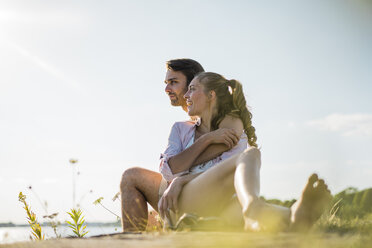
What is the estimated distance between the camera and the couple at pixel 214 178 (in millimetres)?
2250

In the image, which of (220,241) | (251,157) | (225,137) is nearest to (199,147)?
(225,137)

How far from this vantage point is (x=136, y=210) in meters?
3.70

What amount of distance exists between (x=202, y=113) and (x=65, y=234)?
1.87m

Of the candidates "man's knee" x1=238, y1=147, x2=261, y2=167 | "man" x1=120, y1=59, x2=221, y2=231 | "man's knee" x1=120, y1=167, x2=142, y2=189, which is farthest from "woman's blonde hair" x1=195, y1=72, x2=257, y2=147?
"man's knee" x1=238, y1=147, x2=261, y2=167

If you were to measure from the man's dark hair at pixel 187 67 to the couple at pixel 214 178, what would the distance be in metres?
1.24

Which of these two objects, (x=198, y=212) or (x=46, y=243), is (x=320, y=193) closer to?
(x=198, y=212)

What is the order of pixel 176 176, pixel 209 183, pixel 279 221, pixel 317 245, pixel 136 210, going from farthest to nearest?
pixel 136 210 → pixel 176 176 → pixel 209 183 → pixel 279 221 → pixel 317 245

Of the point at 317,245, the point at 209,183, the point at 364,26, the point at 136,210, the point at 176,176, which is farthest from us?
the point at 364,26

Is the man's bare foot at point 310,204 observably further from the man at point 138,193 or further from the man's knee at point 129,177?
the man's knee at point 129,177

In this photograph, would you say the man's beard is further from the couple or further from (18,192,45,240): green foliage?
(18,192,45,240): green foliage

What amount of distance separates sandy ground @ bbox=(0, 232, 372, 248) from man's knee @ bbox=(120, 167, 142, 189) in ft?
4.41

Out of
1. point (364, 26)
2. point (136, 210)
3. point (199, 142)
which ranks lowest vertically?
point (136, 210)

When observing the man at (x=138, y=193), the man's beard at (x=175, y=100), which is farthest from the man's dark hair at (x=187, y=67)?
the man at (x=138, y=193)

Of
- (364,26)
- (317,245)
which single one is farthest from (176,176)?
(364,26)
